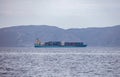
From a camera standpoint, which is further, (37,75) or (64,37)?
(64,37)

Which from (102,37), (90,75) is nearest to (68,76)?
(90,75)

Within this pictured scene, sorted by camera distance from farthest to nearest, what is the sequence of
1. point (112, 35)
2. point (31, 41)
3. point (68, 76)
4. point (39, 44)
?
point (31, 41)
point (112, 35)
point (39, 44)
point (68, 76)

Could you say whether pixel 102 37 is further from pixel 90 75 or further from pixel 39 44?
pixel 90 75

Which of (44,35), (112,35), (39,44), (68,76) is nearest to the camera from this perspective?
(68,76)

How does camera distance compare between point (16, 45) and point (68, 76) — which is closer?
point (68, 76)

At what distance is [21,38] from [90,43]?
27.8m

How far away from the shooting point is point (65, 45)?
342ft

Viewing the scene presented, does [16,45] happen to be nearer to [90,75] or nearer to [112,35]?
[112,35]

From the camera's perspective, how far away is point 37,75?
20.6 m

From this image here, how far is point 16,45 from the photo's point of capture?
125312 millimetres

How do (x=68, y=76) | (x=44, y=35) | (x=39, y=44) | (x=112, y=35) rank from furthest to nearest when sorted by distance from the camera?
(x=44, y=35) < (x=112, y=35) < (x=39, y=44) < (x=68, y=76)

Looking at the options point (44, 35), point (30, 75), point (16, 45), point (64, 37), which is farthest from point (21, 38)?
point (30, 75)

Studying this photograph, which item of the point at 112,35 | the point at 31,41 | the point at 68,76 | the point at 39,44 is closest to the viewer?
the point at 68,76

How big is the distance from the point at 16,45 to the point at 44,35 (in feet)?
66.1
